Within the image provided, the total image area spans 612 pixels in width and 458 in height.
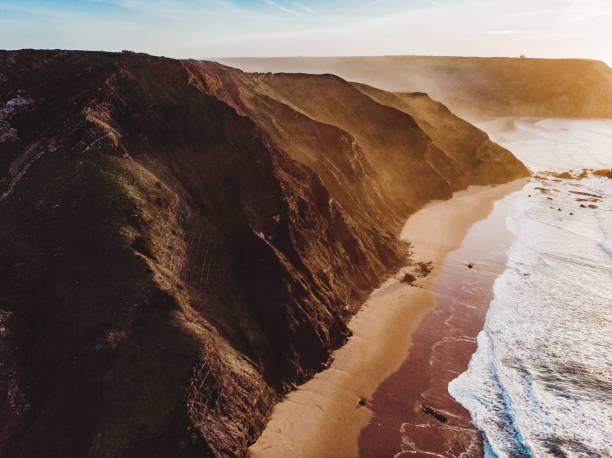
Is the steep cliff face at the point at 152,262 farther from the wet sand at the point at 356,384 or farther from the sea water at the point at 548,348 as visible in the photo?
the sea water at the point at 548,348

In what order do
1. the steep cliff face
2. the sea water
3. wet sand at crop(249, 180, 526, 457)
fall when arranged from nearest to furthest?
the steep cliff face < wet sand at crop(249, 180, 526, 457) < the sea water

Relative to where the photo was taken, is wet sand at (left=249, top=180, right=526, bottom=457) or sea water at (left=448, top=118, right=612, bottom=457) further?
sea water at (left=448, top=118, right=612, bottom=457)

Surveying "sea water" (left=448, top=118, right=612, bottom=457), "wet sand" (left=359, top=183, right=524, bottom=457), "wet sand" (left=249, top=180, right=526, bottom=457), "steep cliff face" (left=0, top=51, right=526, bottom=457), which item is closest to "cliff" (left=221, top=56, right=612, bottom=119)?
"sea water" (left=448, top=118, right=612, bottom=457)

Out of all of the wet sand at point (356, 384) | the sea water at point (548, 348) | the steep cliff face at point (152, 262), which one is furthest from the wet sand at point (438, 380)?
the steep cliff face at point (152, 262)

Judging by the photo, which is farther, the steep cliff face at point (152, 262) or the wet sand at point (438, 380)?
the wet sand at point (438, 380)

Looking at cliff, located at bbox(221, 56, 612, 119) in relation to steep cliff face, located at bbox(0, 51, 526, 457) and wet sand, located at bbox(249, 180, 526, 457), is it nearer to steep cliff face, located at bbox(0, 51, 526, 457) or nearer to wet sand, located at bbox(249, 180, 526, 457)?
wet sand, located at bbox(249, 180, 526, 457)

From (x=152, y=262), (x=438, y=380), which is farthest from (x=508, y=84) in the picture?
(x=152, y=262)
